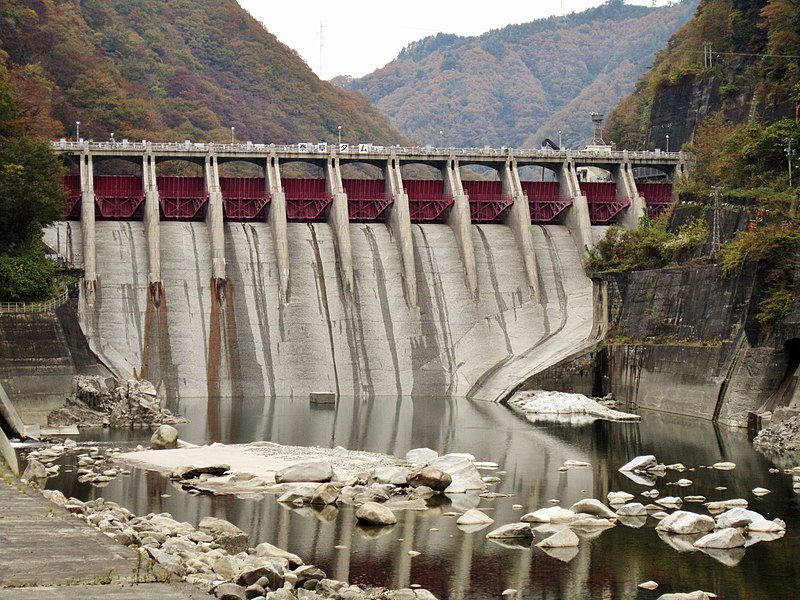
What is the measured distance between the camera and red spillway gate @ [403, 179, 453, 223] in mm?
97938

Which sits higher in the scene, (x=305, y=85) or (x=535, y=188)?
(x=305, y=85)

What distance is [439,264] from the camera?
9388 centimetres

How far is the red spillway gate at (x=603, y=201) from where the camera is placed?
102 m

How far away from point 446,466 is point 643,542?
475 inches

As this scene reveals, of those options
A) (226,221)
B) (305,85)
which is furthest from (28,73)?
(305,85)

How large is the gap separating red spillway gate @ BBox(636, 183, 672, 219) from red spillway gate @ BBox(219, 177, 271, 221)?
2901 centimetres

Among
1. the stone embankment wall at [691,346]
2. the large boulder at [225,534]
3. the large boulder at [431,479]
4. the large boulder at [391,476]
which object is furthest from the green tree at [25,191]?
the large boulder at [225,534]

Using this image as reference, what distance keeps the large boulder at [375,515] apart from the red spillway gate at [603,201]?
64.2 metres

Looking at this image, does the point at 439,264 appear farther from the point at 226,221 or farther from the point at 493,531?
the point at 493,531

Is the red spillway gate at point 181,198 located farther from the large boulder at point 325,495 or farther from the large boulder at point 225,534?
the large boulder at point 225,534

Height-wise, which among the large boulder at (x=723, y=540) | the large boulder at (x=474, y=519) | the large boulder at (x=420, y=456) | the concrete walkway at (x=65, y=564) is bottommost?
the large boulder at (x=420, y=456)

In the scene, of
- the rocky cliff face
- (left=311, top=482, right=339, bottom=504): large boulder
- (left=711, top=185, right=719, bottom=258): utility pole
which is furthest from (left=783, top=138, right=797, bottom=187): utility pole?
(left=311, top=482, right=339, bottom=504): large boulder

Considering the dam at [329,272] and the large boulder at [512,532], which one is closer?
the large boulder at [512,532]

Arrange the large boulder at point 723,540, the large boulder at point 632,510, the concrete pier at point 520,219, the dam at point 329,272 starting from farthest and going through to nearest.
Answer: the concrete pier at point 520,219
the dam at point 329,272
the large boulder at point 632,510
the large boulder at point 723,540
